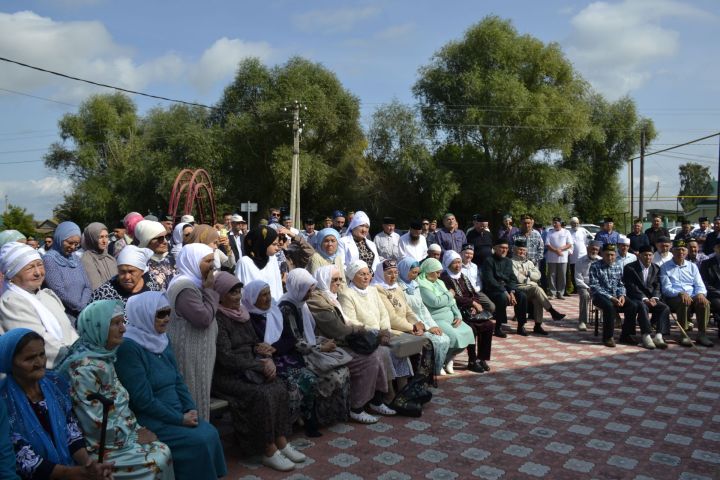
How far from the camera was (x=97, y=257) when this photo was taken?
5.34 m

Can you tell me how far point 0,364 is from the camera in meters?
2.49

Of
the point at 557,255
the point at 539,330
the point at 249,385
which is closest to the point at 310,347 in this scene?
the point at 249,385

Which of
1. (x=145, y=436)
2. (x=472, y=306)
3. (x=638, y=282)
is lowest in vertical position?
(x=145, y=436)

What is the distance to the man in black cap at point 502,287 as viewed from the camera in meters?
8.09

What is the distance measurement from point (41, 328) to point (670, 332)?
Answer: 324 inches

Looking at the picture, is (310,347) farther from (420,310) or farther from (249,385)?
(420,310)

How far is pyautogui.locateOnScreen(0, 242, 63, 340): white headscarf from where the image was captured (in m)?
3.37

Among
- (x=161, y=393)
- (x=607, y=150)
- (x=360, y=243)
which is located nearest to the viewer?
(x=161, y=393)

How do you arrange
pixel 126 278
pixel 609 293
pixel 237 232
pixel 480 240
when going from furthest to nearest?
pixel 480 240
pixel 237 232
pixel 609 293
pixel 126 278

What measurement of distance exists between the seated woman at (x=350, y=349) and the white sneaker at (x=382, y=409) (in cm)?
4

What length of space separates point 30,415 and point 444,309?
455cm

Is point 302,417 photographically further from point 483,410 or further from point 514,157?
point 514,157

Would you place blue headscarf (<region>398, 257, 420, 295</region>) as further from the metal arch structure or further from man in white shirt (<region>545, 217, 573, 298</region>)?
the metal arch structure

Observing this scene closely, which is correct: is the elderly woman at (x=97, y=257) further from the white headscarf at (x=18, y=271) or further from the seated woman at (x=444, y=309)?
the seated woman at (x=444, y=309)
